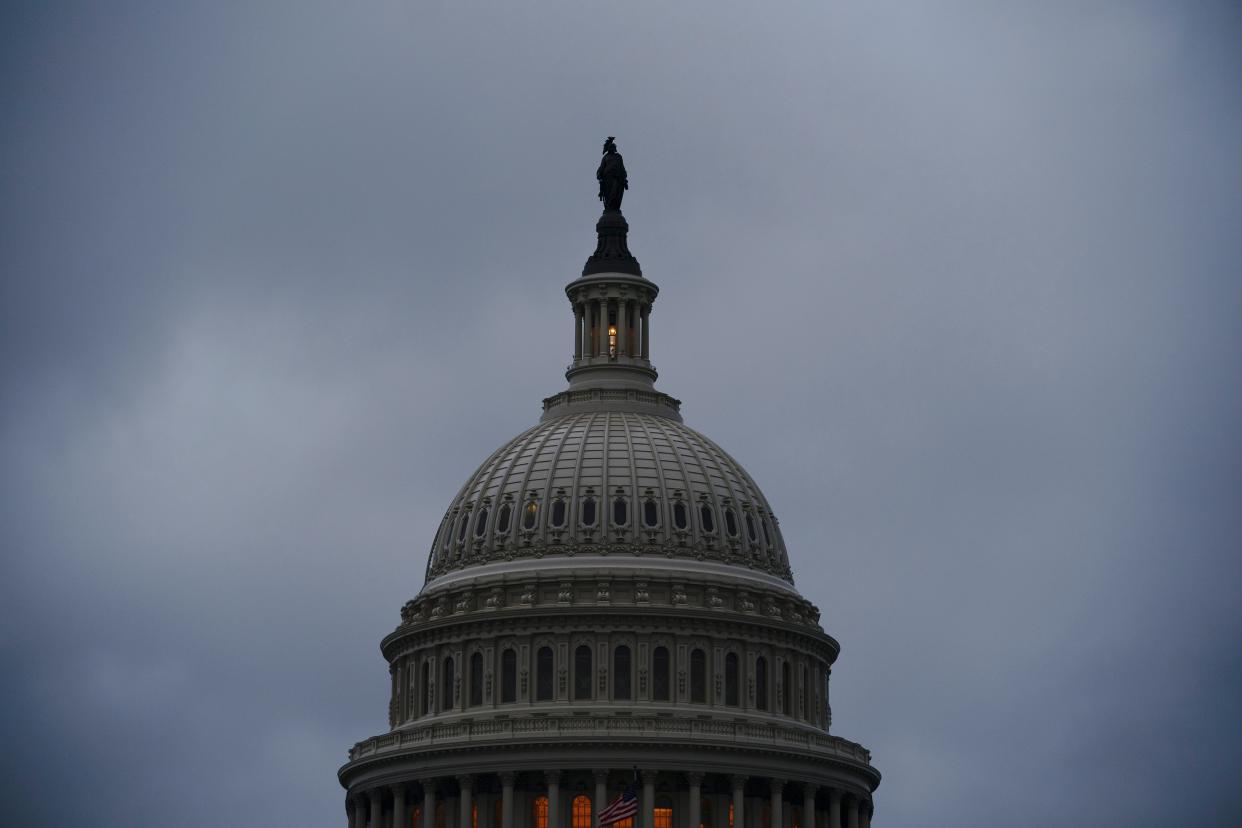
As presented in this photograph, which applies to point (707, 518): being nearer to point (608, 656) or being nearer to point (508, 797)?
point (608, 656)

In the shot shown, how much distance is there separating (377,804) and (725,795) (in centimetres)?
1983

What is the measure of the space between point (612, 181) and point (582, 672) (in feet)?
120

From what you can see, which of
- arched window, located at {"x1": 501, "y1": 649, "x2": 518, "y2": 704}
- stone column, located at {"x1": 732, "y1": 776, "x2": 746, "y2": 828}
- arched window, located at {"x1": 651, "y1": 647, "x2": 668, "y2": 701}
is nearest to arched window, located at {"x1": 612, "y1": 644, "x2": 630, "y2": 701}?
arched window, located at {"x1": 651, "y1": 647, "x2": 668, "y2": 701}

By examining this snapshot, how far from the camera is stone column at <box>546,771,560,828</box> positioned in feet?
443

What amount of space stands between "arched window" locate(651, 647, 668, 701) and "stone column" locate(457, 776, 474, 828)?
11.3m

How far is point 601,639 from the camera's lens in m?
142

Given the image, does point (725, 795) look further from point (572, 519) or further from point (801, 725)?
point (572, 519)

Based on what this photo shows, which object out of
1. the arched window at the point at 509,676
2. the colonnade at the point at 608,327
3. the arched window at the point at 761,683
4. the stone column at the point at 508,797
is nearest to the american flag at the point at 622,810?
the stone column at the point at 508,797

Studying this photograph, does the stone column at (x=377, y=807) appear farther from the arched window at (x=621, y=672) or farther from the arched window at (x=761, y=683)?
the arched window at (x=761, y=683)

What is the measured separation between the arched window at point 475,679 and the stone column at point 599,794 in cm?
1048

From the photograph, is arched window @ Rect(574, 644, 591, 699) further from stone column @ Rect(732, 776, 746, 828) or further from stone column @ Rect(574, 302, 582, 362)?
stone column @ Rect(574, 302, 582, 362)

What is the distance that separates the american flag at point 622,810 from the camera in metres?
121

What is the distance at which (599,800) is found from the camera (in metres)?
134

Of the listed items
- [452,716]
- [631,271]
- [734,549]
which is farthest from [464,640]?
[631,271]
